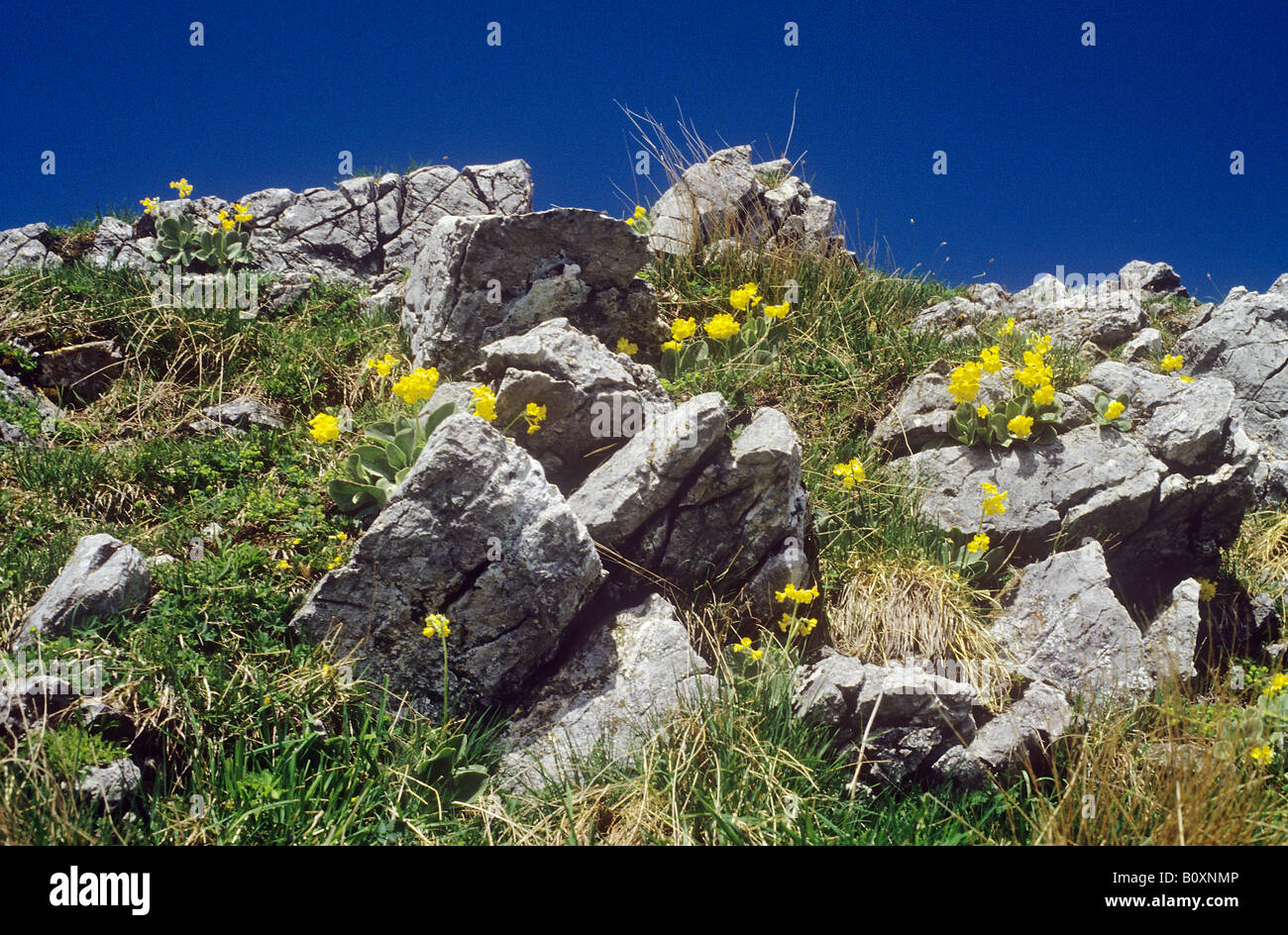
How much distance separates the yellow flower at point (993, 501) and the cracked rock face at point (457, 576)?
3023 millimetres

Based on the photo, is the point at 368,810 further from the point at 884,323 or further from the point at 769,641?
the point at 884,323

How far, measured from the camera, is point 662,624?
13.6 feet

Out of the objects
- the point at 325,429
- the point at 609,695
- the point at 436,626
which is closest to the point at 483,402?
the point at 325,429

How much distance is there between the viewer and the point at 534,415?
4805mm

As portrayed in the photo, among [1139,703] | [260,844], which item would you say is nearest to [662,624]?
[260,844]

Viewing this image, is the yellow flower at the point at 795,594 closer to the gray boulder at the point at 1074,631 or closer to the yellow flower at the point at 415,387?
the gray boulder at the point at 1074,631

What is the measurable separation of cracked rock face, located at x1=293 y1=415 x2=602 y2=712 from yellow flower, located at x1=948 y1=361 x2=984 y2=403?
3.30m

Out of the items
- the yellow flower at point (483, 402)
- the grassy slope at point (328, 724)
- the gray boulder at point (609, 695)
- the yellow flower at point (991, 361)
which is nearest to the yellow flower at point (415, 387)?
the yellow flower at point (483, 402)

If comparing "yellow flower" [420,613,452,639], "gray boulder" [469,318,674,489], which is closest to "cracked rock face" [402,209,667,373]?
"gray boulder" [469,318,674,489]

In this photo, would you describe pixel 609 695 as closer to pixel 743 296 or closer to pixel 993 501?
pixel 993 501

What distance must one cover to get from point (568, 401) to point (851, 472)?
2.13 metres

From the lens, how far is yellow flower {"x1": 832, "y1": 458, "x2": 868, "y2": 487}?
5.23 m

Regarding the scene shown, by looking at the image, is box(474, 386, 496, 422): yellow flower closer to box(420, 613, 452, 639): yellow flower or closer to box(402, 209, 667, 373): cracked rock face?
box(420, 613, 452, 639): yellow flower

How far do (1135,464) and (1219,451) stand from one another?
2.53 feet
